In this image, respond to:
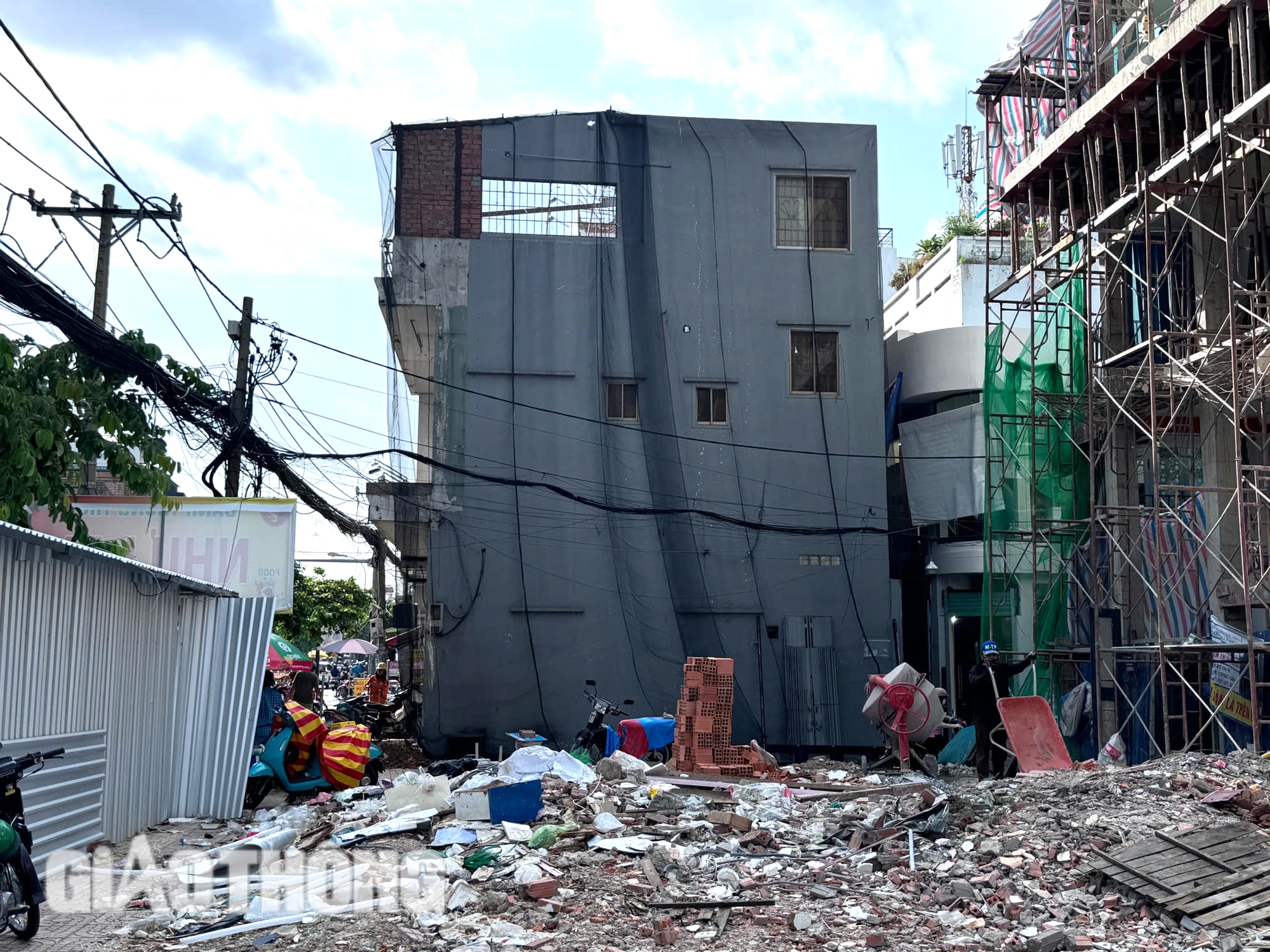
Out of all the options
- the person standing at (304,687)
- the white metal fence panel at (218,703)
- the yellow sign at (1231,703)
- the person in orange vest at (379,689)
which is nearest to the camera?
the white metal fence panel at (218,703)

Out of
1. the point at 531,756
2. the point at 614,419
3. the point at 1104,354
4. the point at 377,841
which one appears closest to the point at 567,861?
the point at 377,841

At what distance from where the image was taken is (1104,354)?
18312 mm

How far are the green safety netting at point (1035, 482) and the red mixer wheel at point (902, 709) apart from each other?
325 cm

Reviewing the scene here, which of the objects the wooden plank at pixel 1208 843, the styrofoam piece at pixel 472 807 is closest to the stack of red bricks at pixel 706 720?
the styrofoam piece at pixel 472 807

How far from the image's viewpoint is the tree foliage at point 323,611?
141ft

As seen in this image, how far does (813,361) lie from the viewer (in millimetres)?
23766

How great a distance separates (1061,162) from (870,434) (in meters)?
6.92

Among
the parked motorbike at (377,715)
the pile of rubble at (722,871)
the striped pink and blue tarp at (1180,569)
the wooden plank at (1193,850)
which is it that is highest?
the striped pink and blue tarp at (1180,569)

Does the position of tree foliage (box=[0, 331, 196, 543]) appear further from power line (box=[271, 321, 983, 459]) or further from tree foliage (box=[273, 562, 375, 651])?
tree foliage (box=[273, 562, 375, 651])

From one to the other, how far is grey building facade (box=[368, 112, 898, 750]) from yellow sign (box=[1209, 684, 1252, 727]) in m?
8.65

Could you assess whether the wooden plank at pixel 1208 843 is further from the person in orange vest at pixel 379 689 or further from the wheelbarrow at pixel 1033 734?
the person in orange vest at pixel 379 689

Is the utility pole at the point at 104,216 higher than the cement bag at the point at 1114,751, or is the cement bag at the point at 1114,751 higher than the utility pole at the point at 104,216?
the utility pole at the point at 104,216

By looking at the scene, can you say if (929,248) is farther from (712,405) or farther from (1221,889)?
(1221,889)

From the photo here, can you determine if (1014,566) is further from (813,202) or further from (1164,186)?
(813,202)
